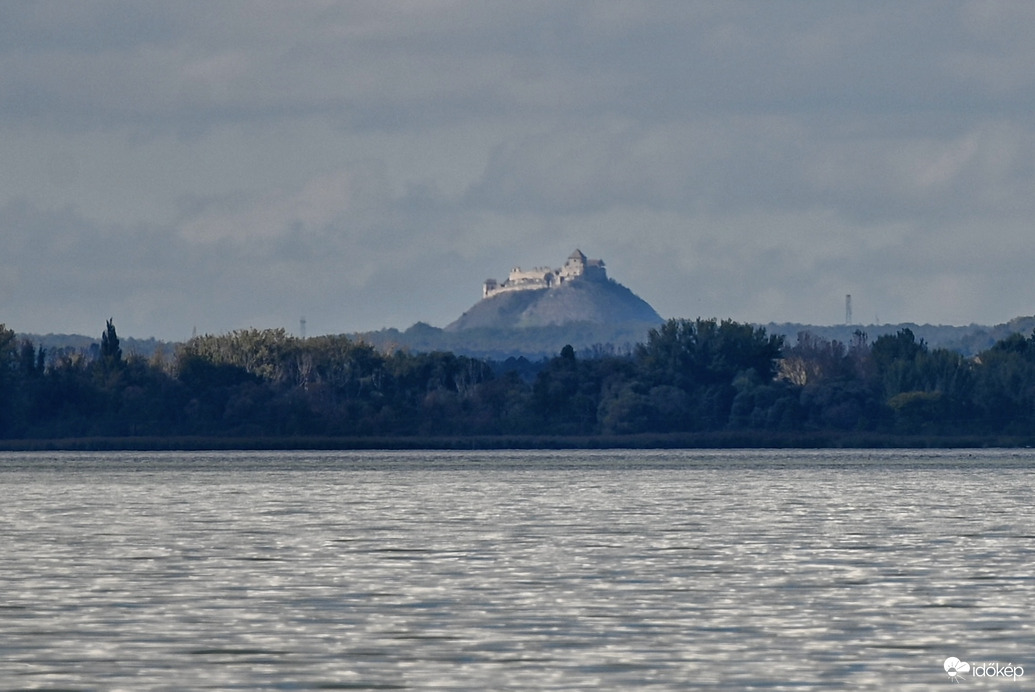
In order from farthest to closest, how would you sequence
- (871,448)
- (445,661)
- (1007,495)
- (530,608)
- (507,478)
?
(871,448), (507,478), (1007,495), (530,608), (445,661)

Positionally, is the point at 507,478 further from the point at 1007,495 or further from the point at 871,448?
the point at 871,448

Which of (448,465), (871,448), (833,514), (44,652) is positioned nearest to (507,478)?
(448,465)

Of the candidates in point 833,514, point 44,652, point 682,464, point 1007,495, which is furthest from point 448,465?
→ point 44,652

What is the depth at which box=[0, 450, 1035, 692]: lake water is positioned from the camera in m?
27.0

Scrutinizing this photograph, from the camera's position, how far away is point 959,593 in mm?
35938

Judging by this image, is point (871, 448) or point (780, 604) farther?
point (871, 448)

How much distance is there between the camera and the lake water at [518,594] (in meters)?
27.0

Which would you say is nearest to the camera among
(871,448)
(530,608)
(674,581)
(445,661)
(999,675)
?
(999,675)

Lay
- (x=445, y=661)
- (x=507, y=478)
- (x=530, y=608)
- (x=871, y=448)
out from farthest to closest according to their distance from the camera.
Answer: (x=871, y=448) → (x=507, y=478) → (x=530, y=608) → (x=445, y=661)

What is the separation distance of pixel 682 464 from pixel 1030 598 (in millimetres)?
107197

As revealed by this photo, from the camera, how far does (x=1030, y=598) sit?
114ft

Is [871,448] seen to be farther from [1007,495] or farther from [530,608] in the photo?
[530,608]

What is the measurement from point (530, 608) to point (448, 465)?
10671cm

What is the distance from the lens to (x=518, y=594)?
3634 cm
